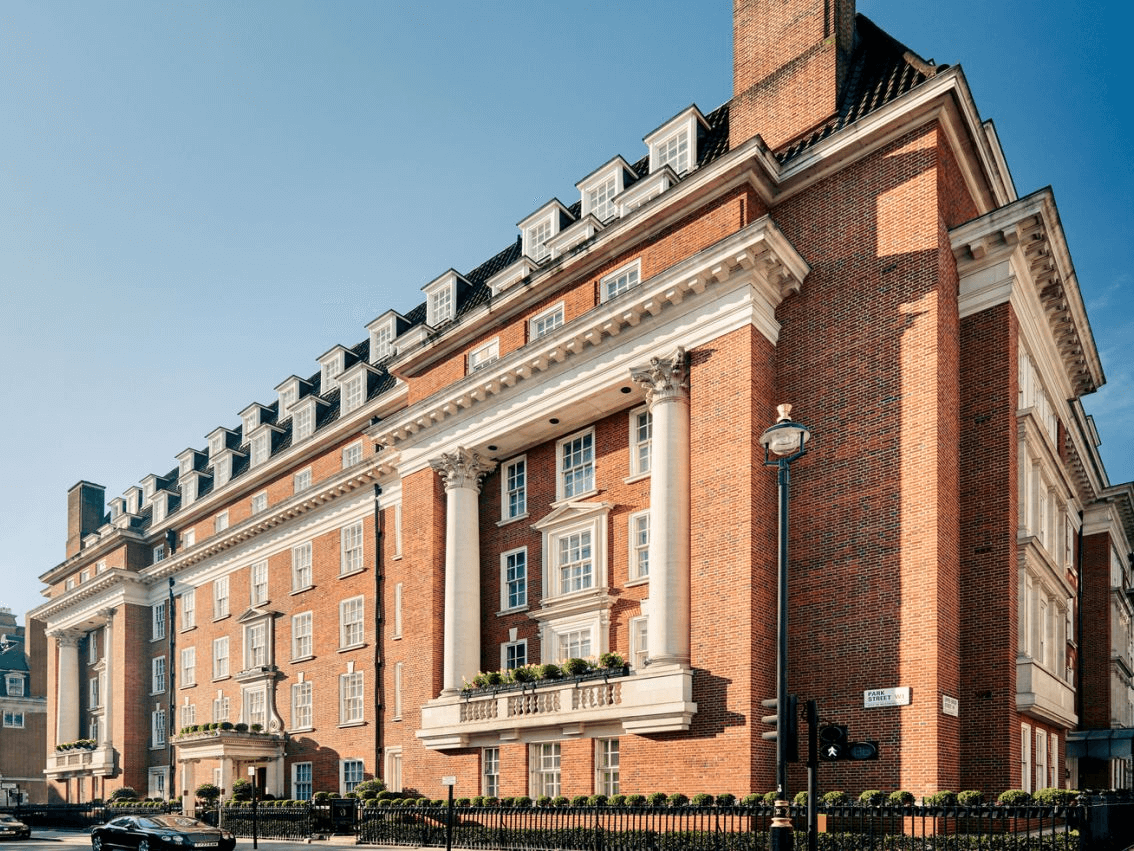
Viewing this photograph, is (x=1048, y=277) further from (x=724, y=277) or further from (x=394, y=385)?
(x=394, y=385)

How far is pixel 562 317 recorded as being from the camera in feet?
95.0

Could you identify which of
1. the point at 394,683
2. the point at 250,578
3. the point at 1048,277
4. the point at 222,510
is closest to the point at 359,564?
the point at 394,683

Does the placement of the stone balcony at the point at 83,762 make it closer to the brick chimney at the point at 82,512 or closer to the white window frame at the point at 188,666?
the white window frame at the point at 188,666

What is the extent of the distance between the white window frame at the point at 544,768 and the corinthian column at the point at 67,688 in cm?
4801

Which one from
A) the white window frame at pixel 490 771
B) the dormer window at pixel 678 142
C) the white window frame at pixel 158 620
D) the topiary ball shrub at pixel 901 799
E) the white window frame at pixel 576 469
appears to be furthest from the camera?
the white window frame at pixel 158 620

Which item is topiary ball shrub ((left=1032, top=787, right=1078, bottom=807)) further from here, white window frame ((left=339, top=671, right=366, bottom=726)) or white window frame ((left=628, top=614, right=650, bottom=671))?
white window frame ((left=339, top=671, right=366, bottom=726))

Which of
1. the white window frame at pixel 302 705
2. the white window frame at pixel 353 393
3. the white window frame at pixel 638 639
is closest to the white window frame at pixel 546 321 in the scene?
the white window frame at pixel 638 639

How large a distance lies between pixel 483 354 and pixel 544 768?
12.9 meters

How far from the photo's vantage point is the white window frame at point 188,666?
5056 cm

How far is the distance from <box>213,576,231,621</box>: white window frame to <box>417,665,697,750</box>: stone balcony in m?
22.7

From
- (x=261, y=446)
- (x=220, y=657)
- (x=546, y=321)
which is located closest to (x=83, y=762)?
(x=220, y=657)

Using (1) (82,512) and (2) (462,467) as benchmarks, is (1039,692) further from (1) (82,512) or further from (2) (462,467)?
(1) (82,512)

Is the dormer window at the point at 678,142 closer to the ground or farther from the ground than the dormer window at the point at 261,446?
farther from the ground

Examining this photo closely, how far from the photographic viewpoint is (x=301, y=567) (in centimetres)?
4328
